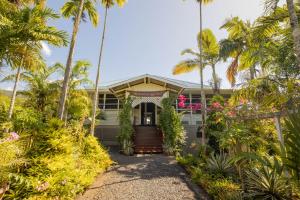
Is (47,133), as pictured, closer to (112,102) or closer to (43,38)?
(43,38)

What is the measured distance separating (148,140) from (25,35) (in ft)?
31.8

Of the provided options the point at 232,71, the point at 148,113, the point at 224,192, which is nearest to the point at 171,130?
the point at 232,71

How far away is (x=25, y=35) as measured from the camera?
6738 millimetres

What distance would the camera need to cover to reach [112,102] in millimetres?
19250

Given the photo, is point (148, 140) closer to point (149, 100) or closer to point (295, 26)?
point (149, 100)

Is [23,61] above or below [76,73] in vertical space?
A: below

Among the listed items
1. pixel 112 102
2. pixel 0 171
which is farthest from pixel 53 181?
pixel 112 102

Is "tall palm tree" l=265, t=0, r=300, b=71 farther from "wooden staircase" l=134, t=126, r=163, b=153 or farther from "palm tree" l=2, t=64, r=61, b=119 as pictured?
"palm tree" l=2, t=64, r=61, b=119

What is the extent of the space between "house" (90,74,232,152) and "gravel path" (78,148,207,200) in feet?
17.8

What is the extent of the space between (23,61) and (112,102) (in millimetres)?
11560

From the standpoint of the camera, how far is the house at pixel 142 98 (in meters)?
15.0

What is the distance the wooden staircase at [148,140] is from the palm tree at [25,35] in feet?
26.2

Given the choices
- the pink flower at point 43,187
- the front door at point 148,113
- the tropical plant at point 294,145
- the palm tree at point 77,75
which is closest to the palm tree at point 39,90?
the palm tree at point 77,75

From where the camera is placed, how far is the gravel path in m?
5.70
